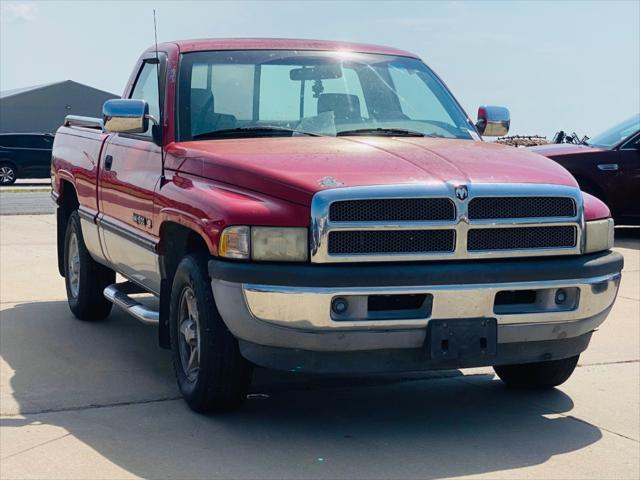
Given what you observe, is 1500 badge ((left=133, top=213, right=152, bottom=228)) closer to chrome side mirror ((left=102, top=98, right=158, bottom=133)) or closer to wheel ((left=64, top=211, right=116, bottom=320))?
chrome side mirror ((left=102, top=98, right=158, bottom=133))

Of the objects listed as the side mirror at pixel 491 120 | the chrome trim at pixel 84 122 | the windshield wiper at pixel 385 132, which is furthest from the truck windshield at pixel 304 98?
the chrome trim at pixel 84 122

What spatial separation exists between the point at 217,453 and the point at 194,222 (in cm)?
113

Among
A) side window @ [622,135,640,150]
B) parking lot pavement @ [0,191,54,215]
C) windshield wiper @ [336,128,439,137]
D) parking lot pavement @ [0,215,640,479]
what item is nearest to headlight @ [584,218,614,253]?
parking lot pavement @ [0,215,640,479]

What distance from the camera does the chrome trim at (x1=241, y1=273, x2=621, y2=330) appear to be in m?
5.04

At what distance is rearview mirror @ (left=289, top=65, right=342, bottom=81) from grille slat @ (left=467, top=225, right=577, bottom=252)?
1.87 m

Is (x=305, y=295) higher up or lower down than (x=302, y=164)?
lower down

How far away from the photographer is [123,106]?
6.57m

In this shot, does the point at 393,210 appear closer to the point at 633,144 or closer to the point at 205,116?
the point at 205,116

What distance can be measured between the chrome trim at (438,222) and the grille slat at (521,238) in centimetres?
3

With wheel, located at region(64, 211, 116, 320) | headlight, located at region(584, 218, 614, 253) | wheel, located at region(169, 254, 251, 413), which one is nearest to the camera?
wheel, located at region(169, 254, 251, 413)

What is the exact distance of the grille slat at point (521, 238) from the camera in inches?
210

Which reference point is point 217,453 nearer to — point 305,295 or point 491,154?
point 305,295

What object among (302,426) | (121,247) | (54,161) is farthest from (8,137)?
(302,426)

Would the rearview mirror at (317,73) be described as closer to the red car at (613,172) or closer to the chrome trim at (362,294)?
the chrome trim at (362,294)
